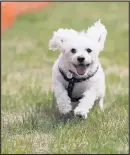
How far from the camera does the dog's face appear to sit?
653 cm

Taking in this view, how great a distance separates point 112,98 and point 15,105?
1361 mm

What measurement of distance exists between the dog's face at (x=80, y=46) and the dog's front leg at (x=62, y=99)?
0.26 meters

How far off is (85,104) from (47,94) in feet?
5.16

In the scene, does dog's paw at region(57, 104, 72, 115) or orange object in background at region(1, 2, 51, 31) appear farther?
orange object in background at region(1, 2, 51, 31)

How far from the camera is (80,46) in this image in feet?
21.5

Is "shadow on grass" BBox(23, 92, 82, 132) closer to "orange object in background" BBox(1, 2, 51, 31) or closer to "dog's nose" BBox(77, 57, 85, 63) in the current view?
"dog's nose" BBox(77, 57, 85, 63)

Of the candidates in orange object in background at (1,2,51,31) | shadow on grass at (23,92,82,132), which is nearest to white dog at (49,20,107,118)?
shadow on grass at (23,92,82,132)

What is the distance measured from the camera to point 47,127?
648 centimetres

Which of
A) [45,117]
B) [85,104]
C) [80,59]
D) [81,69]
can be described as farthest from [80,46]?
[45,117]

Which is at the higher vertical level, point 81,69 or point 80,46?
point 80,46

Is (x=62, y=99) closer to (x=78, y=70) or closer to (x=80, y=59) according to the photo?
(x=78, y=70)

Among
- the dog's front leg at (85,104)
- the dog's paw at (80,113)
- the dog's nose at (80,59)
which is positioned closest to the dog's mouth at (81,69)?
the dog's nose at (80,59)

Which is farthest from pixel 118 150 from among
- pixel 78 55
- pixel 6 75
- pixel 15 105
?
pixel 6 75

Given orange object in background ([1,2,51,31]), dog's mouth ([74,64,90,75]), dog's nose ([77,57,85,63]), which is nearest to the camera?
dog's nose ([77,57,85,63])
